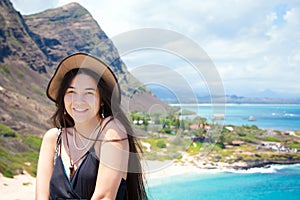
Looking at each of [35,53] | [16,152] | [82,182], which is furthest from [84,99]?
[35,53]

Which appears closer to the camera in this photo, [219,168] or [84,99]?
[84,99]

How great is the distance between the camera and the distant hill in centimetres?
2269

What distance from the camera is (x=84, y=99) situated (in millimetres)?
1373

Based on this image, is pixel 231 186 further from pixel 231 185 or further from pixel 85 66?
pixel 85 66

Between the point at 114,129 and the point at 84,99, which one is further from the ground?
the point at 84,99

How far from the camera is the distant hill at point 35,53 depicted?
22688mm

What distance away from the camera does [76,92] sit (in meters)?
1.40

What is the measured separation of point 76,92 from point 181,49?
0.42 m

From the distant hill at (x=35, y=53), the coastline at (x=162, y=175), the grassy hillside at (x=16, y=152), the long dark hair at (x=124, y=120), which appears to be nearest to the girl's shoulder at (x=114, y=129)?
the long dark hair at (x=124, y=120)

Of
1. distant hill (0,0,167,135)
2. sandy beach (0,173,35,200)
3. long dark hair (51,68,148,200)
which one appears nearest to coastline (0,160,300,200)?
sandy beach (0,173,35,200)

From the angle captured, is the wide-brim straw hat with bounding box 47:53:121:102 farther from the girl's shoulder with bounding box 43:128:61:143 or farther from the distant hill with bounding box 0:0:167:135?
the girl's shoulder with bounding box 43:128:61:143

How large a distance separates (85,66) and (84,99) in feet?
0.40

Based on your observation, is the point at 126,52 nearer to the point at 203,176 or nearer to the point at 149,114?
the point at 149,114

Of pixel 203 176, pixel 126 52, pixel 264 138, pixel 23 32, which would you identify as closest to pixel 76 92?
pixel 126 52
